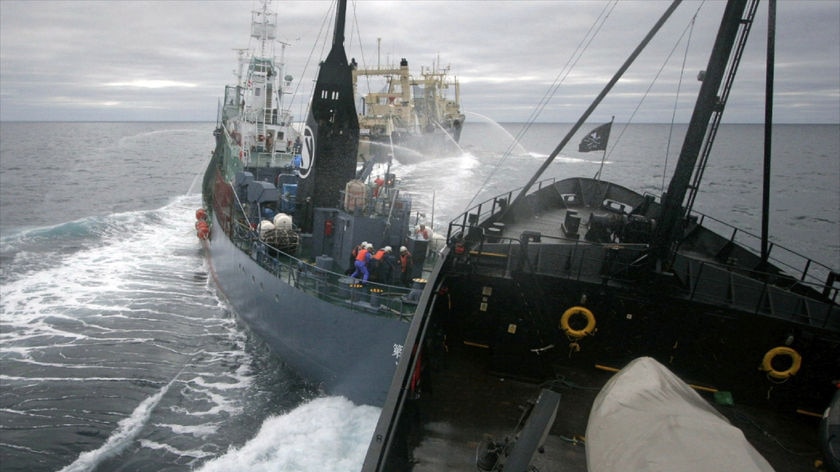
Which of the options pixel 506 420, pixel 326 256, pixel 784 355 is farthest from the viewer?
pixel 326 256

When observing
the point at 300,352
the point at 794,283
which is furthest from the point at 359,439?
the point at 794,283

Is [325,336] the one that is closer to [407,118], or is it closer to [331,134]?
[331,134]

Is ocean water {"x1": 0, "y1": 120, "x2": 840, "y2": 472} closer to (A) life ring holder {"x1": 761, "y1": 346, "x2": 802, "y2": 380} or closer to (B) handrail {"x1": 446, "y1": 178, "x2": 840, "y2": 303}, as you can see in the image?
(B) handrail {"x1": 446, "y1": 178, "x2": 840, "y2": 303}

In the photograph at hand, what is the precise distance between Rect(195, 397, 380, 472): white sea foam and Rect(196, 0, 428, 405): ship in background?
0.58 metres

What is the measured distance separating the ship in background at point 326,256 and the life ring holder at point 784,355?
24.6ft

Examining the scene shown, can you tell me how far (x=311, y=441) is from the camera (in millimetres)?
13242

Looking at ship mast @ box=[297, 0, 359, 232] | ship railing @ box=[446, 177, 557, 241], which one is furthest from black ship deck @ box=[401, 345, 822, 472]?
ship mast @ box=[297, 0, 359, 232]

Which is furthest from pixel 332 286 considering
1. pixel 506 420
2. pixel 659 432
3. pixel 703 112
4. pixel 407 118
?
pixel 407 118

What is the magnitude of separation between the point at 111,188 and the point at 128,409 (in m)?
53.5

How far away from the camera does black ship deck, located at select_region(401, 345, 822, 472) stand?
670 centimetres

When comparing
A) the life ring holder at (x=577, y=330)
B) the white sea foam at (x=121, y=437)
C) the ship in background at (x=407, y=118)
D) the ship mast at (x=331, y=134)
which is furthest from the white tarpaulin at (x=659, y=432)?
the ship in background at (x=407, y=118)

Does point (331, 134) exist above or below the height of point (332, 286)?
above

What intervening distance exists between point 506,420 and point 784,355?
16.2ft

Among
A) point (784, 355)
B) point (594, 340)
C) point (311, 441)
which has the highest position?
point (784, 355)
